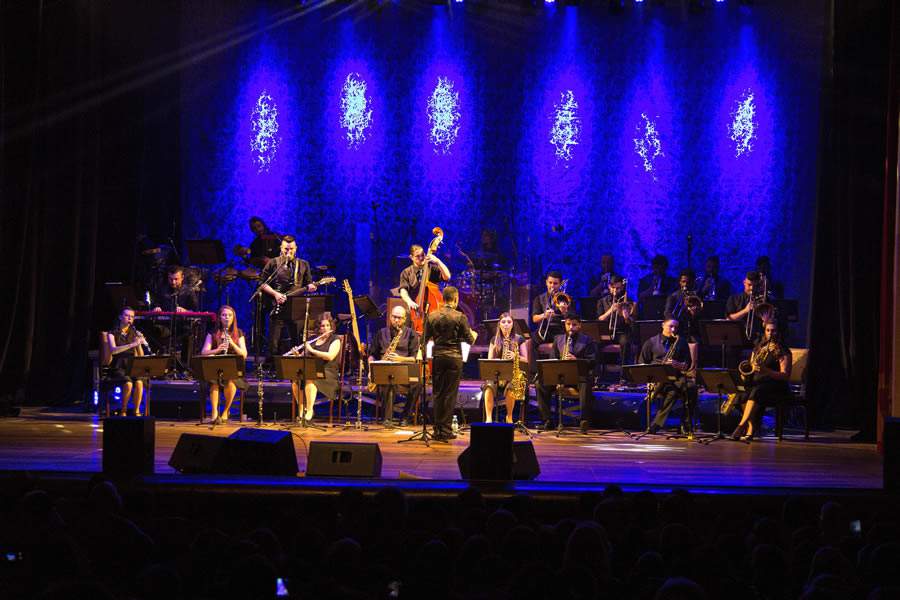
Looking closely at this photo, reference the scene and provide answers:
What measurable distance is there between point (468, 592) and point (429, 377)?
A: 9030 mm

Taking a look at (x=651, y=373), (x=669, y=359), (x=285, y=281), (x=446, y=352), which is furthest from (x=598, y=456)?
(x=285, y=281)

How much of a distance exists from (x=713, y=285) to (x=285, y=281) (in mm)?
6537

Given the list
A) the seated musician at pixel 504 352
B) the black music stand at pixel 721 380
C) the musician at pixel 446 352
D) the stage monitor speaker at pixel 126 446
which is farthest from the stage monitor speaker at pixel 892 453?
the seated musician at pixel 504 352

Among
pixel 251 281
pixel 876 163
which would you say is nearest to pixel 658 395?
pixel 876 163

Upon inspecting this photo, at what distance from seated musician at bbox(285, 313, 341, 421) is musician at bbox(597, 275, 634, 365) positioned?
397 cm

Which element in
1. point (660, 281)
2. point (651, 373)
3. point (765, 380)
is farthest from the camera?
point (660, 281)

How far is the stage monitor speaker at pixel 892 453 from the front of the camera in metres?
6.84

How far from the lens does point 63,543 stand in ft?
11.3

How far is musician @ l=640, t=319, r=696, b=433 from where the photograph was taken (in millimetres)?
12148

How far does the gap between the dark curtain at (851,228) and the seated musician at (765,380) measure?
3.84 feet

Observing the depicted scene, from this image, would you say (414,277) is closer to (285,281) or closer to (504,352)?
(504,352)

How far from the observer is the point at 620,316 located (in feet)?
46.4

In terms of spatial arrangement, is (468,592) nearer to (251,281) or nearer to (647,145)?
(251,281)

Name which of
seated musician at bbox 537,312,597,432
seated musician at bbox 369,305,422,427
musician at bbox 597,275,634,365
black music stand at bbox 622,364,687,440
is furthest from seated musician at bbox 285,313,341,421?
musician at bbox 597,275,634,365
